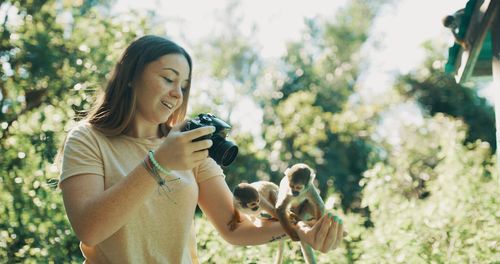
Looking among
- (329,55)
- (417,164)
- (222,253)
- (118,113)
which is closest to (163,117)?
(118,113)

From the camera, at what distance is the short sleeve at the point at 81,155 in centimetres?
147

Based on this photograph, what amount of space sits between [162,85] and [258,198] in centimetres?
44

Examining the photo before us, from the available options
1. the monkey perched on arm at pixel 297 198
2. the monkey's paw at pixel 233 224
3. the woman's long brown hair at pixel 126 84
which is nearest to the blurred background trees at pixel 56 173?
the woman's long brown hair at pixel 126 84

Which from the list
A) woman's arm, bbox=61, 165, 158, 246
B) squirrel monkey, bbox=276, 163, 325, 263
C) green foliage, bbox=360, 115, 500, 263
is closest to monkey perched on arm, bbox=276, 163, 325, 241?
squirrel monkey, bbox=276, 163, 325, 263

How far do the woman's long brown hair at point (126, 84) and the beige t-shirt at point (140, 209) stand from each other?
0.12ft

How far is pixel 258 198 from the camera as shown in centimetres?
135

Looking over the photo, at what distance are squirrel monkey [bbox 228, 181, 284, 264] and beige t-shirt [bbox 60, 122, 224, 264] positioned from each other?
0.72 ft

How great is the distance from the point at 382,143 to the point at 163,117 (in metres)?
9.07

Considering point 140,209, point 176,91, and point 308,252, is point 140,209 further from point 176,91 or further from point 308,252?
point 308,252

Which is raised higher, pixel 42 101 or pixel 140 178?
pixel 140 178

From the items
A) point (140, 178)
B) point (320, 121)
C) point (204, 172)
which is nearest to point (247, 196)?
point (140, 178)

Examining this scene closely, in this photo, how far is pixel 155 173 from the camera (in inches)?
52.5

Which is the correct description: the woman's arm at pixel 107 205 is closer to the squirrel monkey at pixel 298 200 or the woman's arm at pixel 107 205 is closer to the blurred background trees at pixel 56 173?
the squirrel monkey at pixel 298 200

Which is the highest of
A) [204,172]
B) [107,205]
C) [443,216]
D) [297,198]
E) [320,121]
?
[297,198]
